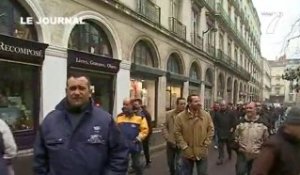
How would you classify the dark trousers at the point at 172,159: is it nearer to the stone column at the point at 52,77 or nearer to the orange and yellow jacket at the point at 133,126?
the orange and yellow jacket at the point at 133,126

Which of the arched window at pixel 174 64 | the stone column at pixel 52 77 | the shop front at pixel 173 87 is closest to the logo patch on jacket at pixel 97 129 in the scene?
the stone column at pixel 52 77

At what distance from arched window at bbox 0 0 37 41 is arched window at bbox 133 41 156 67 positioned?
7.04 metres

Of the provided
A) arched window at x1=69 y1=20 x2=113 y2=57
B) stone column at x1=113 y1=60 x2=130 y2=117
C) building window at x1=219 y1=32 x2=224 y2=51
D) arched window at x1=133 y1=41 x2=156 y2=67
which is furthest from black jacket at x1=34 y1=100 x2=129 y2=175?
building window at x1=219 y1=32 x2=224 y2=51

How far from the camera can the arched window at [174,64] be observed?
2467 cm

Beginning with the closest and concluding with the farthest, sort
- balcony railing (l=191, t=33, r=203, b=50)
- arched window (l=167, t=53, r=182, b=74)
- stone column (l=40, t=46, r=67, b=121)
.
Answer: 1. stone column (l=40, t=46, r=67, b=121)
2. arched window (l=167, t=53, r=182, b=74)
3. balcony railing (l=191, t=33, r=203, b=50)

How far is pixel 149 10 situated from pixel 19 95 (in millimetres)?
9406

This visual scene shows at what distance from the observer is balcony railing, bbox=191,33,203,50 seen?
96.0 feet

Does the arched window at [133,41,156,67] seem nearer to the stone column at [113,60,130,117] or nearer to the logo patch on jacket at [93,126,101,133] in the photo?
the stone column at [113,60,130,117]

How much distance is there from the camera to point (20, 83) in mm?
12820

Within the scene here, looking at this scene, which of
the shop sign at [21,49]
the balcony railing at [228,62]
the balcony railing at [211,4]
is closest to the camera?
the shop sign at [21,49]

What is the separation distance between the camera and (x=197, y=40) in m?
30.3

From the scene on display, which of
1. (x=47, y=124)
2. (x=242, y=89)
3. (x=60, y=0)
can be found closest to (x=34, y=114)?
(x=60, y=0)

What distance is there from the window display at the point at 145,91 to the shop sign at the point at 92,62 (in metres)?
2.22

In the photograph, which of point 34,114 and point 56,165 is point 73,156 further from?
point 34,114
